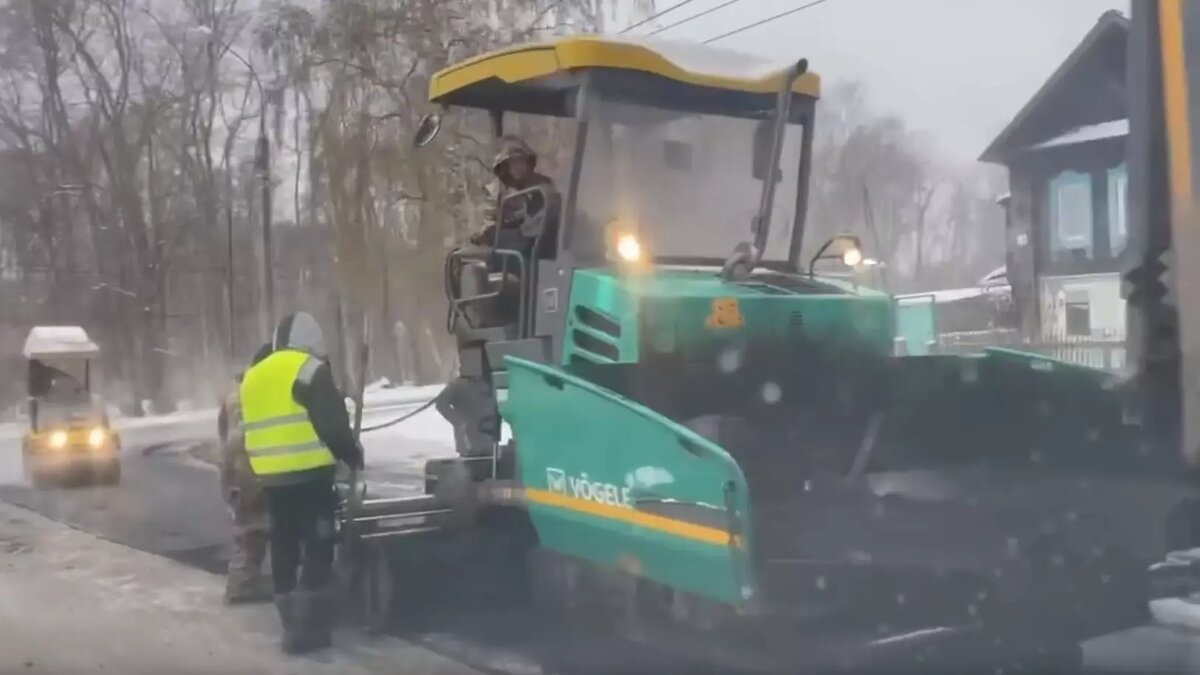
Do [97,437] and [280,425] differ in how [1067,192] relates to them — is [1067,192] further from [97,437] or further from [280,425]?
[280,425]

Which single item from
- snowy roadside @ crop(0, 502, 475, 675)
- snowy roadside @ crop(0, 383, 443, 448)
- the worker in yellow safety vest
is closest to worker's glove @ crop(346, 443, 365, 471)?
the worker in yellow safety vest

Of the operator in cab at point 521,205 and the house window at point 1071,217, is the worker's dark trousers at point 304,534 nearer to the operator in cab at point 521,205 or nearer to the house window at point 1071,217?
the operator in cab at point 521,205

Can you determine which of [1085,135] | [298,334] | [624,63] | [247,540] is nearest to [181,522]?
[247,540]

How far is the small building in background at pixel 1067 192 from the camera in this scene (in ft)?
82.8

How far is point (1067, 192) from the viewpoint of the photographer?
27.0 m

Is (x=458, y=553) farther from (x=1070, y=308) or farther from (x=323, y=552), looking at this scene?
(x=1070, y=308)

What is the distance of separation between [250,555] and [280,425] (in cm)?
192

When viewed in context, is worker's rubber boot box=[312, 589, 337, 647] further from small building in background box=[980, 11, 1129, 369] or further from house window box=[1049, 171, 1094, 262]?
house window box=[1049, 171, 1094, 262]

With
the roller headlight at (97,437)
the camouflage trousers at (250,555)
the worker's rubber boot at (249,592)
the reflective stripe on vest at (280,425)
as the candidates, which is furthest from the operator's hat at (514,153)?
the roller headlight at (97,437)

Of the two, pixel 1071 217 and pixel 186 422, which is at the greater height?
pixel 1071 217

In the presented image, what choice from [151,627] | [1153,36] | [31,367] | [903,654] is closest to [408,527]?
[151,627]

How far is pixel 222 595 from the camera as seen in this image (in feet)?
26.7

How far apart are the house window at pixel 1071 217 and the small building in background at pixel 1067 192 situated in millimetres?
20

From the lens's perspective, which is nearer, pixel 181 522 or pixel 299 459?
pixel 299 459
